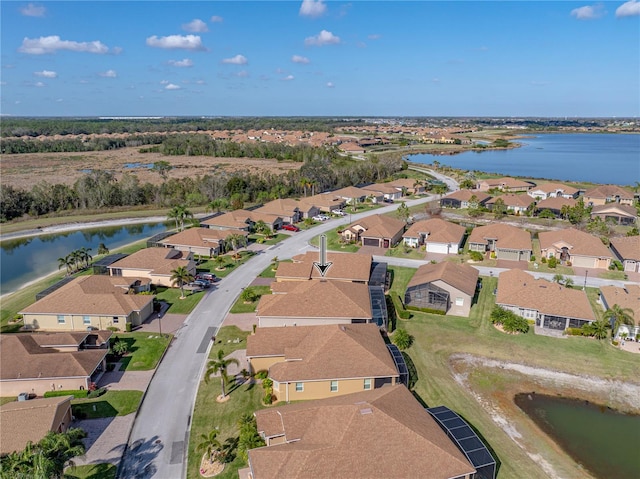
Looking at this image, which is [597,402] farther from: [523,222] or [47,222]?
[47,222]

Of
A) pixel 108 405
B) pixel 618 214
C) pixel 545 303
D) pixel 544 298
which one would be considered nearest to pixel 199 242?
pixel 108 405

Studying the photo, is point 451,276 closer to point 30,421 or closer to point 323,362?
point 323,362

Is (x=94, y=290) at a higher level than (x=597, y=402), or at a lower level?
higher

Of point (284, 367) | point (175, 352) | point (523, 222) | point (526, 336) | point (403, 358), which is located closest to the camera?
point (284, 367)

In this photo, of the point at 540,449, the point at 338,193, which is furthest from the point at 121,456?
the point at 338,193

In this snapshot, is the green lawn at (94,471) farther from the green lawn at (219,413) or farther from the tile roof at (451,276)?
the tile roof at (451,276)

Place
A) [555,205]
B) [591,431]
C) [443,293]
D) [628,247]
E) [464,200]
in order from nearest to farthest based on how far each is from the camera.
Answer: [591,431] → [443,293] → [628,247] → [555,205] → [464,200]

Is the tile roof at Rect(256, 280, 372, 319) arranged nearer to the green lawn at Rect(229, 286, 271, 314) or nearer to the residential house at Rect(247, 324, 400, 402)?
the green lawn at Rect(229, 286, 271, 314)

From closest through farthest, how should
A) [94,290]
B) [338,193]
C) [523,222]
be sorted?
[94,290], [523,222], [338,193]
